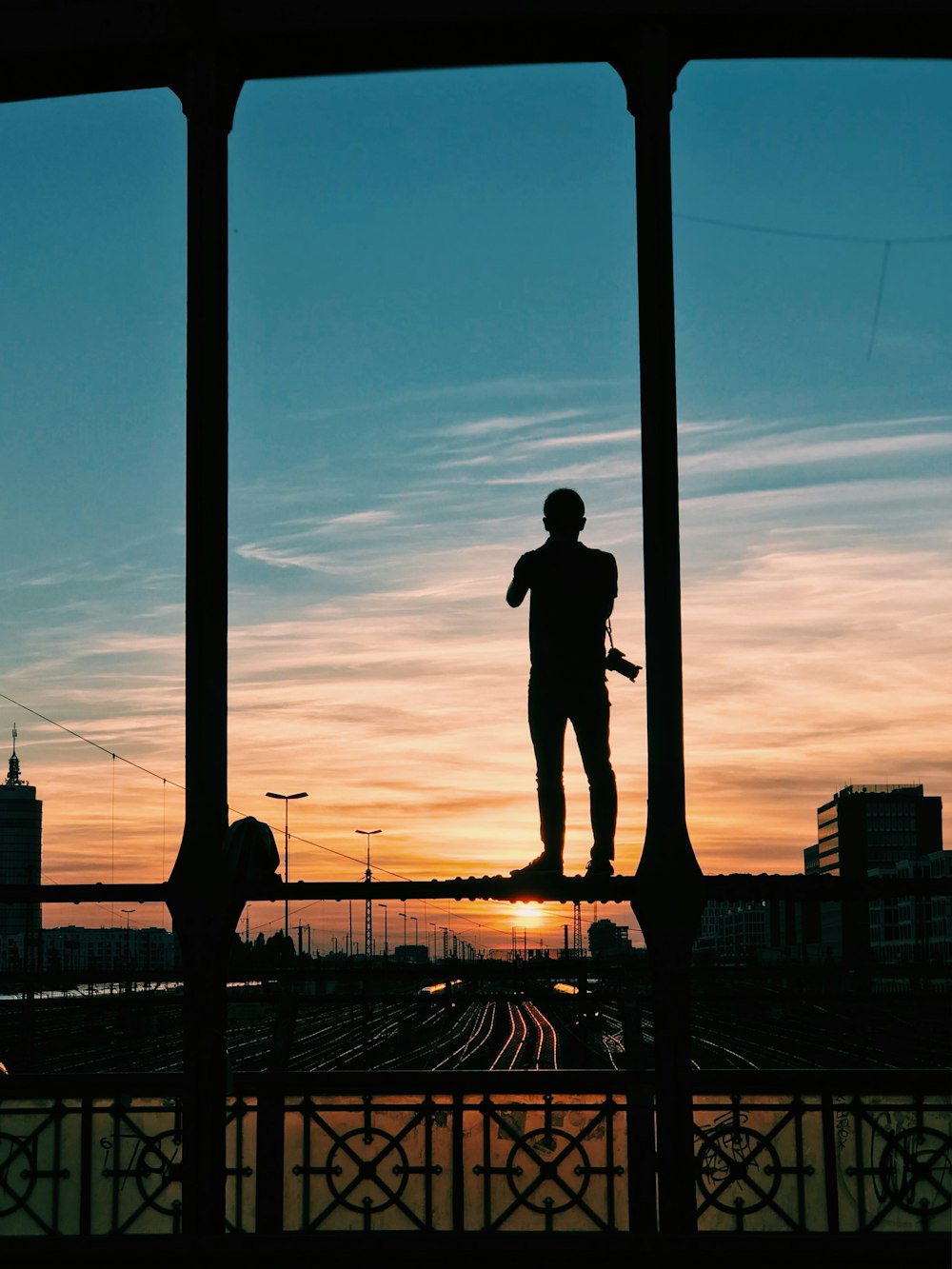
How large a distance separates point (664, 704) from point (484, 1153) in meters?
1.78

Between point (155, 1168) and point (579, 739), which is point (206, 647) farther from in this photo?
point (155, 1168)

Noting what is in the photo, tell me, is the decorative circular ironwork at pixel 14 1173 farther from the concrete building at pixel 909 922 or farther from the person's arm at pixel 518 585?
the concrete building at pixel 909 922

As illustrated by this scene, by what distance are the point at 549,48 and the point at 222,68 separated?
143 cm

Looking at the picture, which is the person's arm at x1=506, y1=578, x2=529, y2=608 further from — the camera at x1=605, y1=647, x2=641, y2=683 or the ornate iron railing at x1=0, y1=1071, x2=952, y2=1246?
the ornate iron railing at x1=0, y1=1071, x2=952, y2=1246

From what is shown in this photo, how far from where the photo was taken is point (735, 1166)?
209 inches

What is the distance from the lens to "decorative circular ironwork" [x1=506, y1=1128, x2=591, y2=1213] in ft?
17.1

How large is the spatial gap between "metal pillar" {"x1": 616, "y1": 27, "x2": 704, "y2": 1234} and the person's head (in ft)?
2.23

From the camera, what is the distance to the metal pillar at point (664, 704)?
533cm

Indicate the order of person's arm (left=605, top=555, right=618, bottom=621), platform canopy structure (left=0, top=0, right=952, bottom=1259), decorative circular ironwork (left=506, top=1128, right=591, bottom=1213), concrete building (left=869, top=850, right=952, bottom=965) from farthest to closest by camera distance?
concrete building (left=869, top=850, right=952, bottom=965) → person's arm (left=605, top=555, right=618, bottom=621) → platform canopy structure (left=0, top=0, right=952, bottom=1259) → decorative circular ironwork (left=506, top=1128, right=591, bottom=1213)

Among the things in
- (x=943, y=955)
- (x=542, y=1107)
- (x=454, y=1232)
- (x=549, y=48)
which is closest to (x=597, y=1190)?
(x=542, y=1107)

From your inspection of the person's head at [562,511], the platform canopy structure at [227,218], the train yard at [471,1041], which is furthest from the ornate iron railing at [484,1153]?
the person's head at [562,511]

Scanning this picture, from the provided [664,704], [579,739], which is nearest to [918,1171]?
[664,704]

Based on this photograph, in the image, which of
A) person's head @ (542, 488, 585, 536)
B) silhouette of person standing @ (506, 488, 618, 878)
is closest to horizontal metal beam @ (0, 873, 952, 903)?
silhouette of person standing @ (506, 488, 618, 878)

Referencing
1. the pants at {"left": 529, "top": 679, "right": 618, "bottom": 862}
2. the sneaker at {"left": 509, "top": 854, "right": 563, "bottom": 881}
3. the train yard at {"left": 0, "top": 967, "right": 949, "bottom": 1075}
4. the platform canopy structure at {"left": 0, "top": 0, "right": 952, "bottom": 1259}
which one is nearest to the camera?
the platform canopy structure at {"left": 0, "top": 0, "right": 952, "bottom": 1259}
